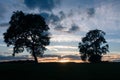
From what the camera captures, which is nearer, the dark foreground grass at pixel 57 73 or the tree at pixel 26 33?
the dark foreground grass at pixel 57 73

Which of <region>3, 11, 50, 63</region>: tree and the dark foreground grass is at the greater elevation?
<region>3, 11, 50, 63</region>: tree

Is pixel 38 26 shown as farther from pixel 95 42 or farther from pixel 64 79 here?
pixel 64 79

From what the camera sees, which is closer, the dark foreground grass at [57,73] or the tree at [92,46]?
the dark foreground grass at [57,73]

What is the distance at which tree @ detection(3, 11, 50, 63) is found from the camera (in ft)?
206

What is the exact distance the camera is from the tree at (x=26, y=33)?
62.7 m

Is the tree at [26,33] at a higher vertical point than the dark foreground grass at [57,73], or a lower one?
higher

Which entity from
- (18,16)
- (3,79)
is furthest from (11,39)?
(3,79)

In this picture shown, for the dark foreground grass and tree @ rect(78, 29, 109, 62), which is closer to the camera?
the dark foreground grass

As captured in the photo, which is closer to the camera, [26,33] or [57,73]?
[57,73]

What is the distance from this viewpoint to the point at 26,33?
207 ft

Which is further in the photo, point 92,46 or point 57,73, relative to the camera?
point 92,46

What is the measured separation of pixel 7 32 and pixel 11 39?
2336mm

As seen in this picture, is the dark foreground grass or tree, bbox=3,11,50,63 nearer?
the dark foreground grass

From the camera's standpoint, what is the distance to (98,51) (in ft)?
273
